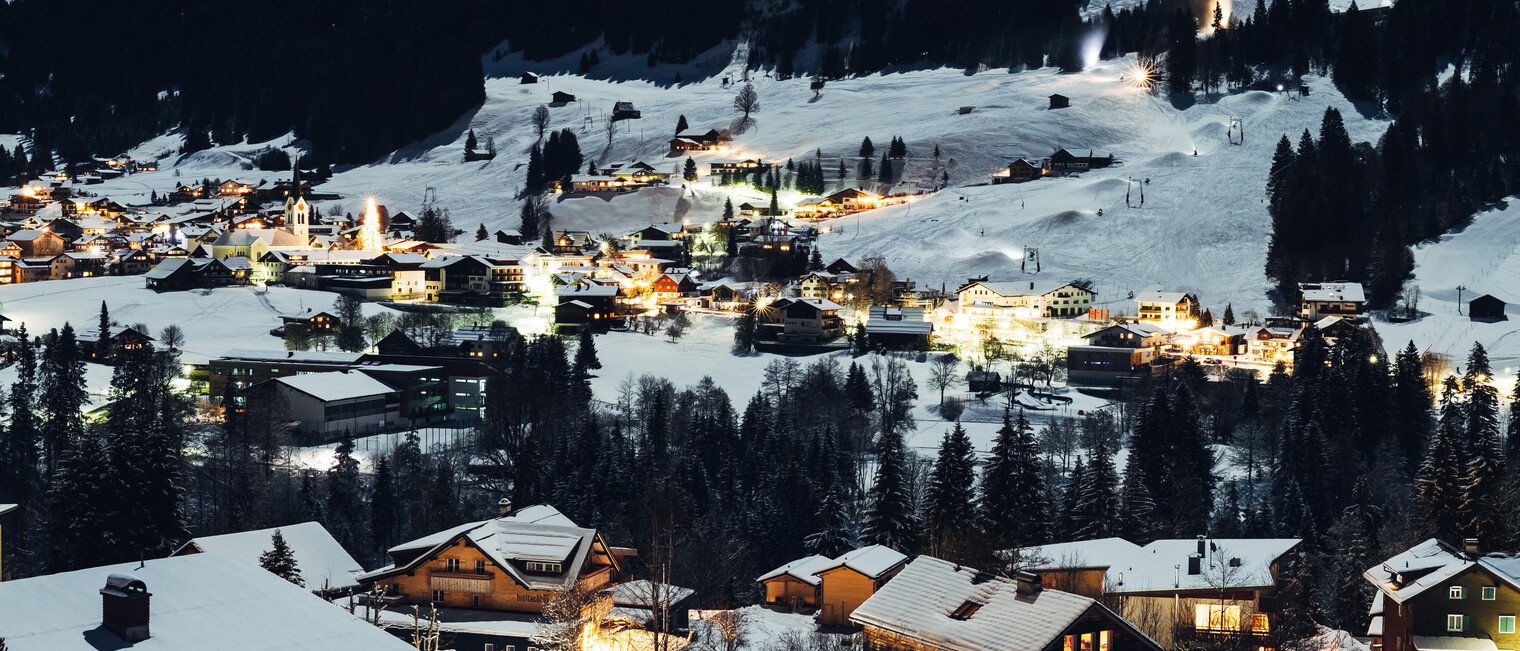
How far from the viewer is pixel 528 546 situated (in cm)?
3381

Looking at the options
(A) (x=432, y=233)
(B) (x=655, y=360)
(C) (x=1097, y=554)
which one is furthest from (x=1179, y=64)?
(C) (x=1097, y=554)

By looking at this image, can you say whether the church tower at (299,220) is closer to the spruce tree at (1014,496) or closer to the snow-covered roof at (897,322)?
the snow-covered roof at (897,322)

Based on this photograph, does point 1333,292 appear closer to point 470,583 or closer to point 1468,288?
point 1468,288

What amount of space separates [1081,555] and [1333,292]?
50271mm

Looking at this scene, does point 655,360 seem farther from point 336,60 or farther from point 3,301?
point 336,60

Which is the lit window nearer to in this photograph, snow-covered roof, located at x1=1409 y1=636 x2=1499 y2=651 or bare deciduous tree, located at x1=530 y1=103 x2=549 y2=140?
snow-covered roof, located at x1=1409 y1=636 x2=1499 y2=651

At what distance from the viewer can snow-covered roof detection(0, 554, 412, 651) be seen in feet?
53.4

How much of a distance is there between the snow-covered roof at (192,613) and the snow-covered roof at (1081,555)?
18.2 m

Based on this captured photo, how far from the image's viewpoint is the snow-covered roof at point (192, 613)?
16281mm

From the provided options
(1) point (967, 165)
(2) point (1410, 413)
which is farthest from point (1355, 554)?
(1) point (967, 165)

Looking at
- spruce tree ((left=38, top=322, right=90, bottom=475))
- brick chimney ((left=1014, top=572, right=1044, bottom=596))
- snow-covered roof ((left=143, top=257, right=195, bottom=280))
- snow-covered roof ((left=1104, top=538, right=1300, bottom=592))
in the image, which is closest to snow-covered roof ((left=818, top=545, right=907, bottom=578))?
snow-covered roof ((left=1104, top=538, right=1300, bottom=592))

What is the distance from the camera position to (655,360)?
72938 millimetres

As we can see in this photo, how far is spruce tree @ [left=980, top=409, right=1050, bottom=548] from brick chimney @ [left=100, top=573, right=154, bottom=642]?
31402mm

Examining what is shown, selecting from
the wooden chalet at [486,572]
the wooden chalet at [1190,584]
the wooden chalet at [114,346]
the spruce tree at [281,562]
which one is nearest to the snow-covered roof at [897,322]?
the wooden chalet at [114,346]
